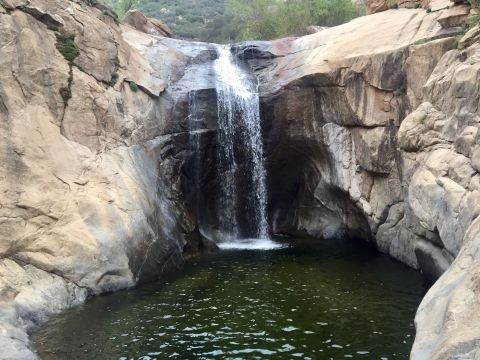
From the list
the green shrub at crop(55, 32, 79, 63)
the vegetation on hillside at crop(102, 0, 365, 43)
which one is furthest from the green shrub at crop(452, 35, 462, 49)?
the vegetation on hillside at crop(102, 0, 365, 43)

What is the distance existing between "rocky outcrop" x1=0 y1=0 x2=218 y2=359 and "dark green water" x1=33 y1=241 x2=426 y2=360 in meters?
0.95

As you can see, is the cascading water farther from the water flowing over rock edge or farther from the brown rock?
the brown rock

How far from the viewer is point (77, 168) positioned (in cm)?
1526

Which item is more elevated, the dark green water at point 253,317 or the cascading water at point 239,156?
the cascading water at point 239,156

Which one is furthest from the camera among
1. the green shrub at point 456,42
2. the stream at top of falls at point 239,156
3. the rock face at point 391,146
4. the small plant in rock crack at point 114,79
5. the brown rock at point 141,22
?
the brown rock at point 141,22

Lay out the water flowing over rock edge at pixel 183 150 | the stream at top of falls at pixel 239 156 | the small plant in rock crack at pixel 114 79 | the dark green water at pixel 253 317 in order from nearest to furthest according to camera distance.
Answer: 1. the dark green water at pixel 253 317
2. the water flowing over rock edge at pixel 183 150
3. the small plant in rock crack at pixel 114 79
4. the stream at top of falls at pixel 239 156

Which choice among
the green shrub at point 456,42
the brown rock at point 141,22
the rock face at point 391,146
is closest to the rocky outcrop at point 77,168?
the rock face at point 391,146

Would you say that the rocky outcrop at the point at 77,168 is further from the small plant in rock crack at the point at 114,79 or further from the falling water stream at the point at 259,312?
the falling water stream at the point at 259,312

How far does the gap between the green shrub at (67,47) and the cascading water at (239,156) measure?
285 inches

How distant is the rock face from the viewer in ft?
30.1

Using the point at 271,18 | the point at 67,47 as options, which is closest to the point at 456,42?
the point at 67,47

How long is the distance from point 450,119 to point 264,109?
10224 millimetres

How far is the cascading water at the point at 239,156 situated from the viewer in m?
22.6

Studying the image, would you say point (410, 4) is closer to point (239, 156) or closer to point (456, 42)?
point (456, 42)
